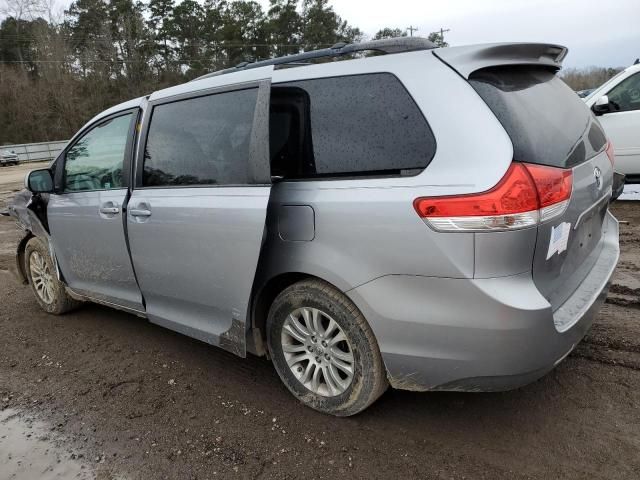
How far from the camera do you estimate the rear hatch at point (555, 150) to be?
7.36ft

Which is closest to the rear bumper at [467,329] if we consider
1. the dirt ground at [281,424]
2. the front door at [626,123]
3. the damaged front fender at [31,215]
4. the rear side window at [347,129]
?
the dirt ground at [281,424]

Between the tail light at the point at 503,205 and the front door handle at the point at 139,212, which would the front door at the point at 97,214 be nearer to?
the front door handle at the point at 139,212

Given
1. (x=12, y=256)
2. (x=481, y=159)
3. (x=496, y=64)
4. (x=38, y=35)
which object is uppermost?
(x=38, y=35)

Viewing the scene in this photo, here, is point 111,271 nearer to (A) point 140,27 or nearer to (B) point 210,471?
(B) point 210,471

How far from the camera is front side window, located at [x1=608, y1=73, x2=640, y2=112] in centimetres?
692

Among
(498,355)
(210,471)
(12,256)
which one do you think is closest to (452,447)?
(498,355)

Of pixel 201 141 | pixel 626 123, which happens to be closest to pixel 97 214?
pixel 201 141

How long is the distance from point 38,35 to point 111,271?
60.7m

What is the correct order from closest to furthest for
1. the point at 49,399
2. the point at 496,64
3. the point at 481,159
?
the point at 481,159 < the point at 496,64 < the point at 49,399

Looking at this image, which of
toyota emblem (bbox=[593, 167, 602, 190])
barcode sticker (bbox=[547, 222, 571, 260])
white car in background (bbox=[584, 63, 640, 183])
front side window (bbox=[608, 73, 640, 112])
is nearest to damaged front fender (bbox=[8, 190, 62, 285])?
barcode sticker (bbox=[547, 222, 571, 260])

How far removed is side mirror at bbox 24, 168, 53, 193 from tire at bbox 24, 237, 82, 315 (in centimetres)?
57

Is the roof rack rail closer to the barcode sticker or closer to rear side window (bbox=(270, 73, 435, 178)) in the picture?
rear side window (bbox=(270, 73, 435, 178))

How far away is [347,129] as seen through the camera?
8.34 feet

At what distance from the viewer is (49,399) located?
3305 millimetres
